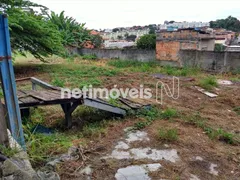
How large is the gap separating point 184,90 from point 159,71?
399cm

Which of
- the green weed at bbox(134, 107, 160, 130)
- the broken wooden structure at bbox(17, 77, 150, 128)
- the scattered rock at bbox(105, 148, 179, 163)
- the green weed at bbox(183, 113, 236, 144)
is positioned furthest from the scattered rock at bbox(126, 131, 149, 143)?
the green weed at bbox(183, 113, 236, 144)

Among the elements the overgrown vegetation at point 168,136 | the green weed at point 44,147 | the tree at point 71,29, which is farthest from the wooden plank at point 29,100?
the tree at point 71,29

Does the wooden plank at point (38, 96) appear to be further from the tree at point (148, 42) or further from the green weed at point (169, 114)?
the tree at point (148, 42)

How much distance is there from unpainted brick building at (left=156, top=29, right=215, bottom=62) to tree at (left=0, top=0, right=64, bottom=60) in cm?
607

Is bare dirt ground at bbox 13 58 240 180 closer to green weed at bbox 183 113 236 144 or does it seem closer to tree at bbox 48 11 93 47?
green weed at bbox 183 113 236 144

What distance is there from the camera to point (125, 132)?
12.8 feet

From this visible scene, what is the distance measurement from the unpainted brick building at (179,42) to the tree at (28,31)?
6067 millimetres

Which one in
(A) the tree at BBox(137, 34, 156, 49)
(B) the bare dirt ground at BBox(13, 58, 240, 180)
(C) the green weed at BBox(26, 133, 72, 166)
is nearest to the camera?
(C) the green weed at BBox(26, 133, 72, 166)

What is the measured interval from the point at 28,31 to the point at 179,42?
26.4ft

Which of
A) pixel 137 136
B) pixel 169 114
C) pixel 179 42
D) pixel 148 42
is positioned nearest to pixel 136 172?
pixel 137 136

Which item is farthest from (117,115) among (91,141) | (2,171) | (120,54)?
(120,54)

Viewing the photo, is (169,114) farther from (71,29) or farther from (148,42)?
(71,29)

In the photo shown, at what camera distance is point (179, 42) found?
12.6 meters

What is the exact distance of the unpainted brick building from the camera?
40.4ft
